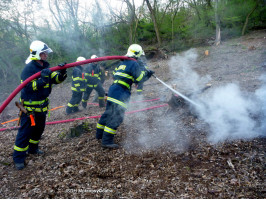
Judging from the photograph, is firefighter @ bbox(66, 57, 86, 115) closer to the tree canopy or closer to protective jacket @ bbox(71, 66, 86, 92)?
Result: protective jacket @ bbox(71, 66, 86, 92)

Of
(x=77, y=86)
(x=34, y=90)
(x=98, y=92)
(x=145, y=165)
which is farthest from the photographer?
(x=98, y=92)

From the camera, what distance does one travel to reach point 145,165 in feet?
11.6

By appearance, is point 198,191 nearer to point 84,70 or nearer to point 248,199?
point 248,199

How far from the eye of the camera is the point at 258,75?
300 inches

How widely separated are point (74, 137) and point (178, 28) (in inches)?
581

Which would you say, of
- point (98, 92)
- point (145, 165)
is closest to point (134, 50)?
point (145, 165)

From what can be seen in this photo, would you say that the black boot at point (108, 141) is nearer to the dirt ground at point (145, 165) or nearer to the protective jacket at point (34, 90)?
the dirt ground at point (145, 165)

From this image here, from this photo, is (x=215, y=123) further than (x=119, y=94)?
Yes

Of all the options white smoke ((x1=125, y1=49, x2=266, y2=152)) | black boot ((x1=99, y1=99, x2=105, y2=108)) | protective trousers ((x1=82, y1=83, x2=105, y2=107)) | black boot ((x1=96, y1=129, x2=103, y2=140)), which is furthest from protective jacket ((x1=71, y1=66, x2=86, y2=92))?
black boot ((x1=96, y1=129, x2=103, y2=140))

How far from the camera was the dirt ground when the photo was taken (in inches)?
114

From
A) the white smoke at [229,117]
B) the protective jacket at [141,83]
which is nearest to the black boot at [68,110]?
the protective jacket at [141,83]

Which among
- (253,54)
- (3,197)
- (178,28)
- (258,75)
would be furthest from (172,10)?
(3,197)

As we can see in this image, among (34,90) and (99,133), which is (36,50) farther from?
(99,133)

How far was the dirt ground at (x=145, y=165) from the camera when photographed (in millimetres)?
2893
